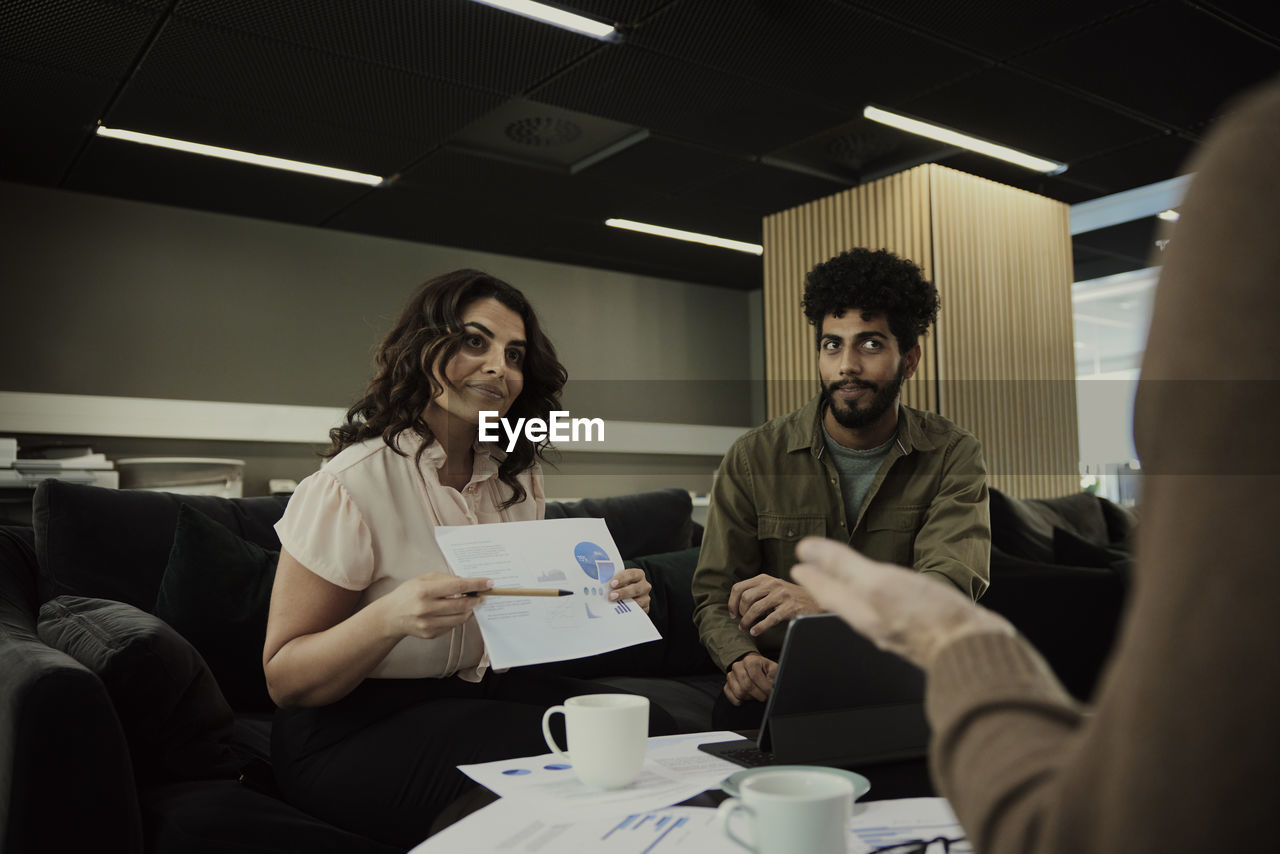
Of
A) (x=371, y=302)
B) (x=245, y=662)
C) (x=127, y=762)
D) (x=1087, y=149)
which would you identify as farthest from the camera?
(x=371, y=302)

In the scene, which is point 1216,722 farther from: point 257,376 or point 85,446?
point 257,376

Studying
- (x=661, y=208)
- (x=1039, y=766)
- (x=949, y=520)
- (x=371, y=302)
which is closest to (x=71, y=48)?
(x=371, y=302)

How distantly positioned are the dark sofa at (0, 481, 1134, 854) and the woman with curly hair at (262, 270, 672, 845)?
11cm

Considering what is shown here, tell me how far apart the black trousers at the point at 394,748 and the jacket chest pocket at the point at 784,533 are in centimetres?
71

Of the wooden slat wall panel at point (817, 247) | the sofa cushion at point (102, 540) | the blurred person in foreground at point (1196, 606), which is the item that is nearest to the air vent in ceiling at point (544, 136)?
the wooden slat wall panel at point (817, 247)

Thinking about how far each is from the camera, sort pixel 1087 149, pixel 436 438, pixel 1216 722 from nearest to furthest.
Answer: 1. pixel 1216 722
2. pixel 436 438
3. pixel 1087 149

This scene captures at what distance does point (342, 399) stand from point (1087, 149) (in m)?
4.63

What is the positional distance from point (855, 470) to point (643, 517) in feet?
2.94

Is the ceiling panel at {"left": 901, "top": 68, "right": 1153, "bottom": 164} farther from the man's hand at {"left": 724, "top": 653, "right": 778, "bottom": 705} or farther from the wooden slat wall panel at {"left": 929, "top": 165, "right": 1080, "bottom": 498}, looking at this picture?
the man's hand at {"left": 724, "top": 653, "right": 778, "bottom": 705}

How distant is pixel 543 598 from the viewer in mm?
1267

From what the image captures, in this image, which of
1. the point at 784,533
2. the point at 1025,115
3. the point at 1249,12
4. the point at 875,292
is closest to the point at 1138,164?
the point at 1025,115

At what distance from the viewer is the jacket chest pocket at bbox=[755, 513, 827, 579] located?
84.1 inches

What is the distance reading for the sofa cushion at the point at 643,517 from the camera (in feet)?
9.45

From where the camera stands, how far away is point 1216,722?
37 centimetres
